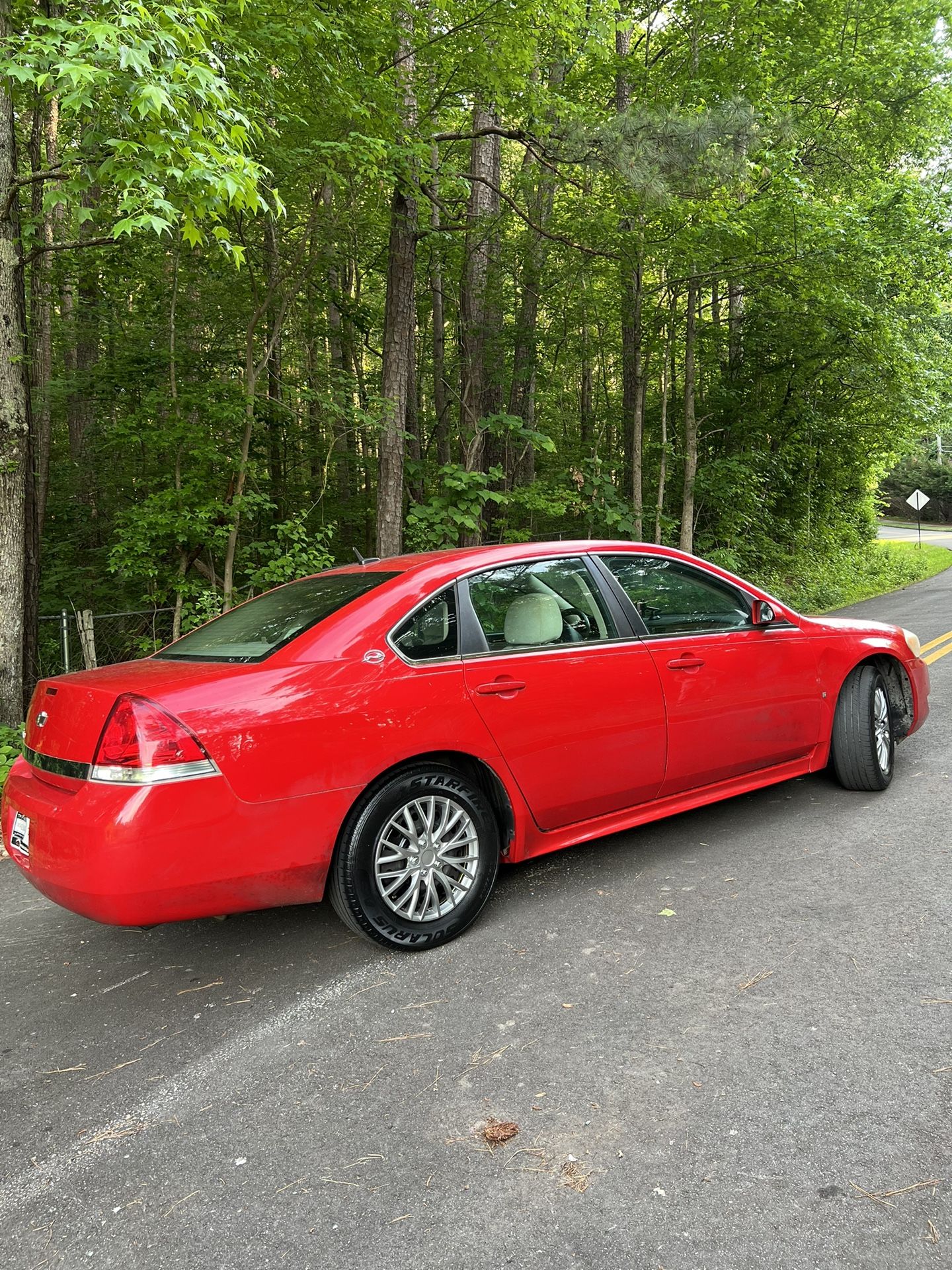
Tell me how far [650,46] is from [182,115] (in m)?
11.8

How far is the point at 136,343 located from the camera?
1017 cm

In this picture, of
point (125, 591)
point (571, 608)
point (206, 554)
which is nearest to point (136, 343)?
point (206, 554)

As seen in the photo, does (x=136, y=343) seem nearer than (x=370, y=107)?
No

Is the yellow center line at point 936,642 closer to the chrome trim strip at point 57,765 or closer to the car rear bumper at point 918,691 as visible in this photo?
the car rear bumper at point 918,691

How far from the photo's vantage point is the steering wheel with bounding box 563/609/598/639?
12.6 feet

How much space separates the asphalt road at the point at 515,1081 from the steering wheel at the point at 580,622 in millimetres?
1122

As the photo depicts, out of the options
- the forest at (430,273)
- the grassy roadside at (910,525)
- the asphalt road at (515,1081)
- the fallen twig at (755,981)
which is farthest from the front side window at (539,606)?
the grassy roadside at (910,525)

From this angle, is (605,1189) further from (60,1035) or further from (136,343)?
(136,343)

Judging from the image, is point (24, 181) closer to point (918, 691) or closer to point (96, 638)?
point (96, 638)

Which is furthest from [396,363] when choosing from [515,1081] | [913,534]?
[913,534]

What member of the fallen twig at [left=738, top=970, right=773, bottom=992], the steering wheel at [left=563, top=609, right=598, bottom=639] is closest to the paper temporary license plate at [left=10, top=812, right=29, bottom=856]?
the steering wheel at [left=563, top=609, right=598, bottom=639]

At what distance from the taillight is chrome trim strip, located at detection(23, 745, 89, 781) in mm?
60

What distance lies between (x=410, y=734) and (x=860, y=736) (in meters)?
2.88

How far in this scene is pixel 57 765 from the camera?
300 centimetres
